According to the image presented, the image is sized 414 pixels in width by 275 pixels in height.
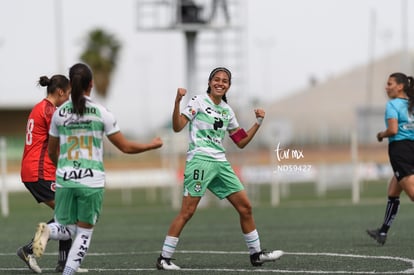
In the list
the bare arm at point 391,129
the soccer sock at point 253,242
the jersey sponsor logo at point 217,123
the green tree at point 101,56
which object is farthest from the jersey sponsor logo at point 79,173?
the green tree at point 101,56

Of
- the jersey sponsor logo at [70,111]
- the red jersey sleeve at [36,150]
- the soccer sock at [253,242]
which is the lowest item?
the soccer sock at [253,242]

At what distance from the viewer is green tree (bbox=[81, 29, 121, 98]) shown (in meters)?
80.6

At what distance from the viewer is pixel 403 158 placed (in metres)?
13.5

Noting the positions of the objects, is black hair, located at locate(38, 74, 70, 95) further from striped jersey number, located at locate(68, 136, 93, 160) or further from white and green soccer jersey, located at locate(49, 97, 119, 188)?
striped jersey number, located at locate(68, 136, 93, 160)

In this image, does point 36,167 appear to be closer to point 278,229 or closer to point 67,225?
point 67,225

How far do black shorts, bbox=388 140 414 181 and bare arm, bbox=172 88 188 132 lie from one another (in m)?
3.35

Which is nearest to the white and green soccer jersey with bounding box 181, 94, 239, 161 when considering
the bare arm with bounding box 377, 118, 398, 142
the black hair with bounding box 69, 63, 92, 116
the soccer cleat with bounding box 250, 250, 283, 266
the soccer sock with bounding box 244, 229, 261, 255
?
the soccer sock with bounding box 244, 229, 261, 255

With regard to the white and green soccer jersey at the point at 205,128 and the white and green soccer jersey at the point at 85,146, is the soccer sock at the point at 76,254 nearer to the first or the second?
the white and green soccer jersey at the point at 85,146

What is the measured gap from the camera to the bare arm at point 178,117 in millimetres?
11070

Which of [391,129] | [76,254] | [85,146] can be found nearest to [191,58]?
[391,129]

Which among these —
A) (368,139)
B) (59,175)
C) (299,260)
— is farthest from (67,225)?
(368,139)

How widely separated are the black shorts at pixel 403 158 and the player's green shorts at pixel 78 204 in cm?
521

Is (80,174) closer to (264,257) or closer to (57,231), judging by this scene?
(57,231)

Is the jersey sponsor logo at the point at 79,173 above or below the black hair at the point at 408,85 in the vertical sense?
below
